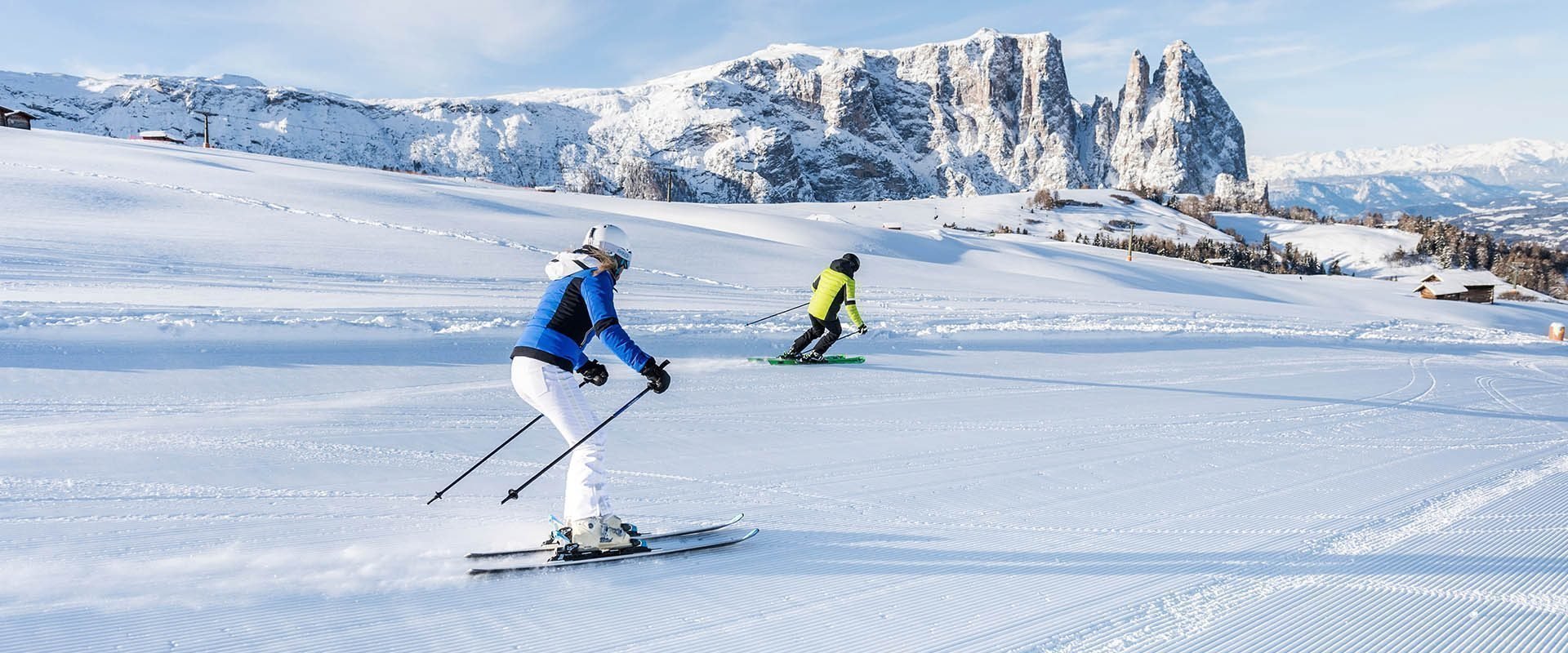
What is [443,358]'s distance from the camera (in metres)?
9.27

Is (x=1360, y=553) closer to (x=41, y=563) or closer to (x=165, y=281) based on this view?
(x=41, y=563)

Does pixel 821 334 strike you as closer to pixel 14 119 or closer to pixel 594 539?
pixel 594 539

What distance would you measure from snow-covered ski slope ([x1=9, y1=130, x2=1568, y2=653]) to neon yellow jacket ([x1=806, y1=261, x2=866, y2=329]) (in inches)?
41.1

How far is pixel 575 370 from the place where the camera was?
430cm

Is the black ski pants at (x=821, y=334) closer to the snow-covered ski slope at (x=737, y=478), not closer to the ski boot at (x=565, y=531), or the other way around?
the snow-covered ski slope at (x=737, y=478)

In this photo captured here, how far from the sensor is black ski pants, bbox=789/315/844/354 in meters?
10.7

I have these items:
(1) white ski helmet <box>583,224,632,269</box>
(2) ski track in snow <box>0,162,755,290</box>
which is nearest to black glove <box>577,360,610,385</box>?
(1) white ski helmet <box>583,224,632,269</box>

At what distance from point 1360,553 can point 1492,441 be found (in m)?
5.23

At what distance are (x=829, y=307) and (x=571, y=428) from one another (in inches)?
259

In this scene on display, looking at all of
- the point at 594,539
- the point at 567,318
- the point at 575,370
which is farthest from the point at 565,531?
the point at 567,318

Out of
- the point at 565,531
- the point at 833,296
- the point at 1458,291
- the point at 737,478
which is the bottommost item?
the point at 737,478

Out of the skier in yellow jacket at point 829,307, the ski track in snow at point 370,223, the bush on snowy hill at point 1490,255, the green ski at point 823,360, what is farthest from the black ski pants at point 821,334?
the bush on snowy hill at point 1490,255

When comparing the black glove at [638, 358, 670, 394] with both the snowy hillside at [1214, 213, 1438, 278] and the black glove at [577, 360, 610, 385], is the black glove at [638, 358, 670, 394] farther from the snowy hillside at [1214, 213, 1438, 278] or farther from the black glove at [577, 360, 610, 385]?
the snowy hillside at [1214, 213, 1438, 278]

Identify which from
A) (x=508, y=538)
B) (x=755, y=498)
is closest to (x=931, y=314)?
(x=755, y=498)
